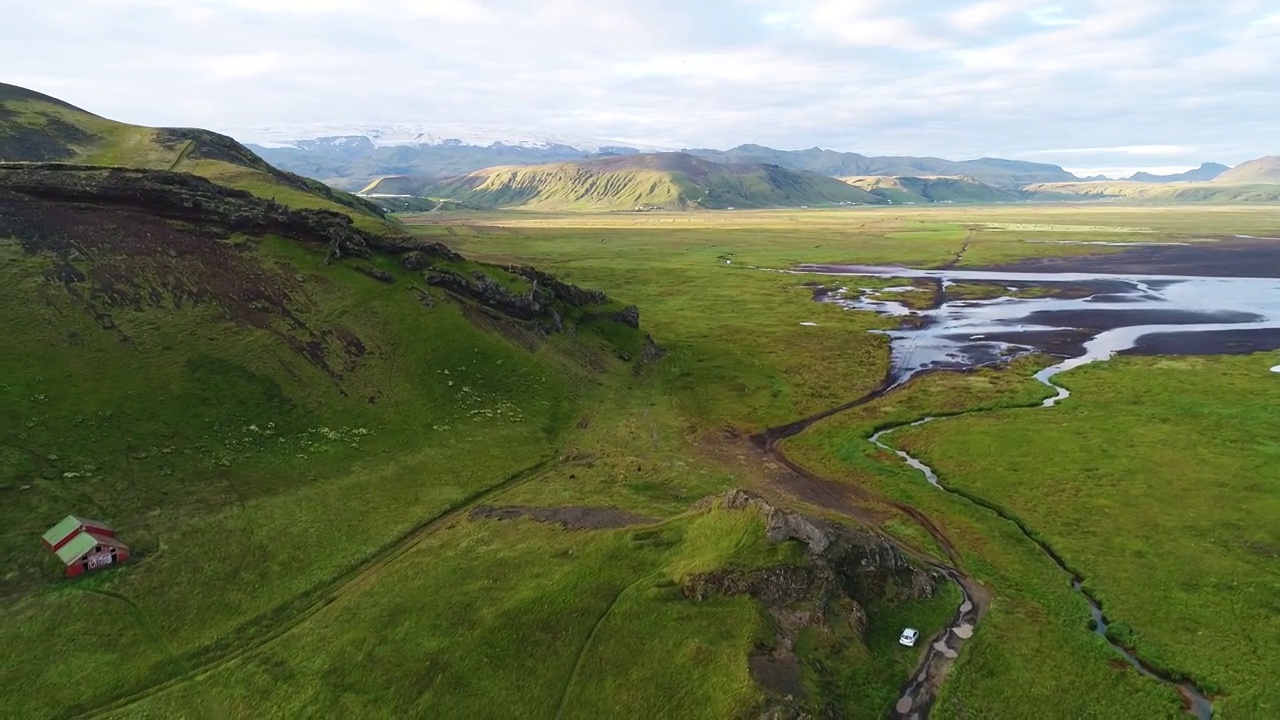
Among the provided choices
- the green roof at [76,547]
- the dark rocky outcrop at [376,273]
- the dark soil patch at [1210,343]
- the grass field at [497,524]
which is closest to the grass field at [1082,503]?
the grass field at [497,524]

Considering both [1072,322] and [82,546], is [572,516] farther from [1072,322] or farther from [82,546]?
[1072,322]

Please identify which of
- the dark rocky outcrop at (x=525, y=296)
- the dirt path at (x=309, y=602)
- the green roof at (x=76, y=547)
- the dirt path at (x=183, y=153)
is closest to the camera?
the dirt path at (x=309, y=602)

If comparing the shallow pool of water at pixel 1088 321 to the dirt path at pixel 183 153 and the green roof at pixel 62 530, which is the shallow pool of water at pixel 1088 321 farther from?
the dirt path at pixel 183 153

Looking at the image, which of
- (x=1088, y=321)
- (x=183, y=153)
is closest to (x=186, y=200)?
(x=183, y=153)

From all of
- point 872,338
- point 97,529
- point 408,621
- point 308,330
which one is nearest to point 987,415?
point 872,338

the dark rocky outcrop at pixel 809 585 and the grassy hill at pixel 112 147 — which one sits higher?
the grassy hill at pixel 112 147

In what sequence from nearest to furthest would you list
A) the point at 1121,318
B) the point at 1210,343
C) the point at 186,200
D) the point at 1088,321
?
the point at 186,200
the point at 1210,343
the point at 1088,321
the point at 1121,318

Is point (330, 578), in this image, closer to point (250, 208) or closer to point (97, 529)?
point (97, 529)
